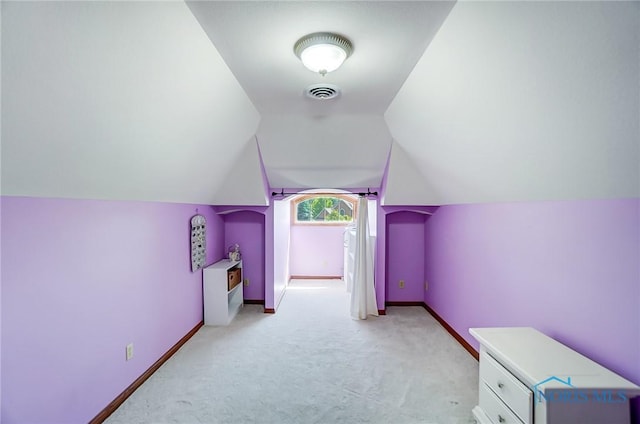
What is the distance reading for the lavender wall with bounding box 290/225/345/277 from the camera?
5.84 metres

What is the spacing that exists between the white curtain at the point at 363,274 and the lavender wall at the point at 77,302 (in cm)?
232

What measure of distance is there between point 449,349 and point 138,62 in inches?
140

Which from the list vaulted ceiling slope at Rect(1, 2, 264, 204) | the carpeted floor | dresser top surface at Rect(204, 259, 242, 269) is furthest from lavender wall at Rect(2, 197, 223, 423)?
dresser top surface at Rect(204, 259, 242, 269)

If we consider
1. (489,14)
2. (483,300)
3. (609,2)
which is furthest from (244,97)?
(483,300)

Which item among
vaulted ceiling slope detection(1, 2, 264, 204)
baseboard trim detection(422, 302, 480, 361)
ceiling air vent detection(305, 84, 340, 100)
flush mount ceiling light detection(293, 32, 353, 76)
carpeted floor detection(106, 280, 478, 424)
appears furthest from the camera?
baseboard trim detection(422, 302, 480, 361)

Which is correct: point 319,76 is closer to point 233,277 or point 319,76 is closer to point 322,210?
point 233,277

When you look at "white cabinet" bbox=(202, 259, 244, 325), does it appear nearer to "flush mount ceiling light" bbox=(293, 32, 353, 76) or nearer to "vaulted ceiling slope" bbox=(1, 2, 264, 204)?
"vaulted ceiling slope" bbox=(1, 2, 264, 204)

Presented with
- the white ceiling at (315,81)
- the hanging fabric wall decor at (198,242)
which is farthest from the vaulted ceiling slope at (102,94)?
the hanging fabric wall decor at (198,242)

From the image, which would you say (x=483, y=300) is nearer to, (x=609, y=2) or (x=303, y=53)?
(x=609, y=2)

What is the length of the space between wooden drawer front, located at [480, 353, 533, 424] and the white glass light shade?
6.80ft

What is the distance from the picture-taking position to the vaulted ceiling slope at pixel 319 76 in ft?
4.49

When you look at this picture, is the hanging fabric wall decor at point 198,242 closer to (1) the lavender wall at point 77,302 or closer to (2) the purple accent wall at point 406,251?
(1) the lavender wall at point 77,302

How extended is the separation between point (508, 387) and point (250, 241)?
11.8 ft

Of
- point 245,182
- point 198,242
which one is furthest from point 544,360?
point 198,242
